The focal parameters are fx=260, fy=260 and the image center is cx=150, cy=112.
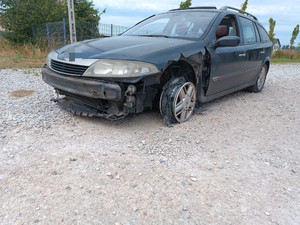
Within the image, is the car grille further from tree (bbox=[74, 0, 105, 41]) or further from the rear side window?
tree (bbox=[74, 0, 105, 41])

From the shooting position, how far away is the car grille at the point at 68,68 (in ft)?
9.58

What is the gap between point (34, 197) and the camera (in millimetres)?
1897

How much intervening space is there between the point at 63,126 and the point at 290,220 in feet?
8.15

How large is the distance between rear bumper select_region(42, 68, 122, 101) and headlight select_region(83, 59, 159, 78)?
0.10m

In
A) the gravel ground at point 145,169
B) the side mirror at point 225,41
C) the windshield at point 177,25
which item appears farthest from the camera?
the windshield at point 177,25

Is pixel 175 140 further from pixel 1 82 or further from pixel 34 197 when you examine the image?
pixel 1 82

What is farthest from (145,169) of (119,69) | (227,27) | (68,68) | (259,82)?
(259,82)

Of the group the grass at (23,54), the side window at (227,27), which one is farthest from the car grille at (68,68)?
the grass at (23,54)

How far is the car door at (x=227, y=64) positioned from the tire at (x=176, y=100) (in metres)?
0.48

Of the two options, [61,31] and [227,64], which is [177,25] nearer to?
[227,64]

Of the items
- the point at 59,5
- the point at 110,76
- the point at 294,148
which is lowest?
the point at 294,148

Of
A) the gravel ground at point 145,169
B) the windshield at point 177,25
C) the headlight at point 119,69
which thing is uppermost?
the windshield at point 177,25

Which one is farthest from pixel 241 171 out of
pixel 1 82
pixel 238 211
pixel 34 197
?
pixel 1 82

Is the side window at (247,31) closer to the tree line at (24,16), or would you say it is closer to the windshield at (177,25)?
the windshield at (177,25)
